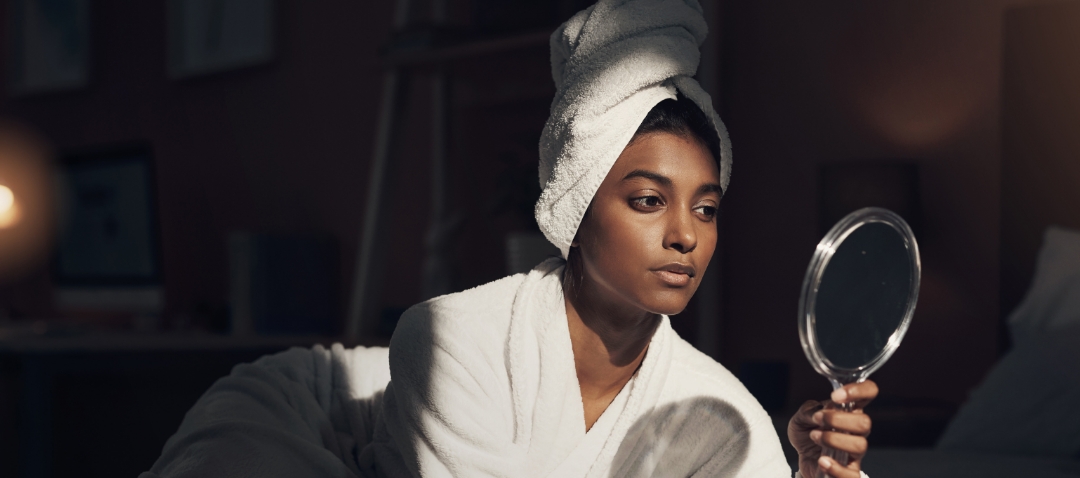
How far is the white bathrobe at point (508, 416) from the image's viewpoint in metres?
0.94

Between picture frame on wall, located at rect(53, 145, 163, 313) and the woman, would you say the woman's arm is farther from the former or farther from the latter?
picture frame on wall, located at rect(53, 145, 163, 313)

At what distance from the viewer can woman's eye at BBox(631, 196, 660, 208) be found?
3.01 feet

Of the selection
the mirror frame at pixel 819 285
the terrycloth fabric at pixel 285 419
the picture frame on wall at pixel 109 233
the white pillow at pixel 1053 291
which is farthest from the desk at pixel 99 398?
the mirror frame at pixel 819 285

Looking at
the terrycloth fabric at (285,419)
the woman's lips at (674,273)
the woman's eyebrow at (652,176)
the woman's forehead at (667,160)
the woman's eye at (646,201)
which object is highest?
the woman's forehead at (667,160)

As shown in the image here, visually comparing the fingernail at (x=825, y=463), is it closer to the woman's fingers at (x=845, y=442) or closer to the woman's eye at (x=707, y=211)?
the woman's fingers at (x=845, y=442)

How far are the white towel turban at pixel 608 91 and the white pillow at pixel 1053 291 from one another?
3.27 ft

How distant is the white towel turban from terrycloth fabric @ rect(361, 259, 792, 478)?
0.12m

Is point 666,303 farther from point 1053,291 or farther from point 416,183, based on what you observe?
point 416,183

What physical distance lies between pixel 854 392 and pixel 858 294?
130 mm

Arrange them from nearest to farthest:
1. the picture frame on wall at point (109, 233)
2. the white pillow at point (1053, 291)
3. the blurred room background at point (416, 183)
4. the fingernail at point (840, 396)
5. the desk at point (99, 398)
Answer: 1. the fingernail at point (840, 396)
2. the white pillow at point (1053, 291)
3. the blurred room background at point (416, 183)
4. the desk at point (99, 398)
5. the picture frame on wall at point (109, 233)

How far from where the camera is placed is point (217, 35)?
3482mm

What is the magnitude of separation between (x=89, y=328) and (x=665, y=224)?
127 inches

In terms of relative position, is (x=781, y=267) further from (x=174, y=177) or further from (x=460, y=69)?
(x=174, y=177)

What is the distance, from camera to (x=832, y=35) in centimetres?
210
